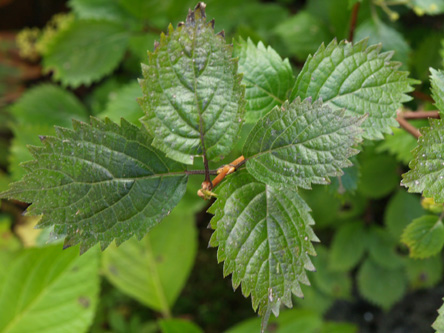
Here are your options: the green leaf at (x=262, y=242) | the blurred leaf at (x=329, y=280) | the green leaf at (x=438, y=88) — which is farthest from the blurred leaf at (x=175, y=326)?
the green leaf at (x=438, y=88)

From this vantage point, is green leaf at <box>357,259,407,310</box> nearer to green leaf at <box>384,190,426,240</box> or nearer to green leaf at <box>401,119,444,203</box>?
green leaf at <box>384,190,426,240</box>

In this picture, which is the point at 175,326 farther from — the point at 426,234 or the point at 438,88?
the point at 438,88

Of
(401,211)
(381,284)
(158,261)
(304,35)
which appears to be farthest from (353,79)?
(158,261)

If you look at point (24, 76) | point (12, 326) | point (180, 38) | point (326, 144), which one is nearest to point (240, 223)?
point (326, 144)

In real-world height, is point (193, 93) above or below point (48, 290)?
above

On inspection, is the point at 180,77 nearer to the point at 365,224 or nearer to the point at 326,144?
the point at 326,144

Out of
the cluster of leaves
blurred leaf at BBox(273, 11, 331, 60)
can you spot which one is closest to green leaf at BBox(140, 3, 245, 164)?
the cluster of leaves
